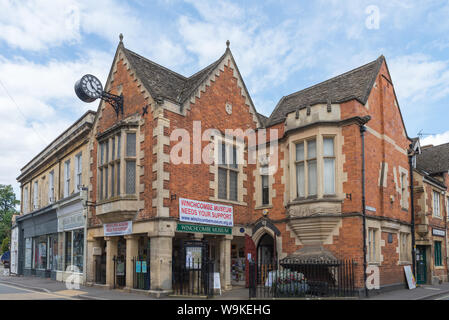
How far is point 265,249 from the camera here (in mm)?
20453

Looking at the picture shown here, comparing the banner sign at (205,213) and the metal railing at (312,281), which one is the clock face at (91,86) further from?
the metal railing at (312,281)

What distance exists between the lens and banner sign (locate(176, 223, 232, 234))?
16.9m

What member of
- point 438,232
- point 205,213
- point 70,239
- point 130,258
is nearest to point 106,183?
point 130,258

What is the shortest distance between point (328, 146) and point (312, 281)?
546 centimetres

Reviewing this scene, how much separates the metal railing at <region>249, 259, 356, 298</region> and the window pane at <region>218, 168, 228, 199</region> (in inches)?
177

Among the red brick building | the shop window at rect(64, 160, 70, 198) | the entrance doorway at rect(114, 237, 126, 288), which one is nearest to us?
the red brick building

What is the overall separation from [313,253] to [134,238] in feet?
24.1

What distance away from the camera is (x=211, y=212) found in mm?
18391

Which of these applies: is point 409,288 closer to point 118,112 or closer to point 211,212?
point 211,212

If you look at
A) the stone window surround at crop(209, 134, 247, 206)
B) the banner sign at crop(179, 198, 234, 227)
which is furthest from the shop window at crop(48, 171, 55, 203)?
the banner sign at crop(179, 198, 234, 227)

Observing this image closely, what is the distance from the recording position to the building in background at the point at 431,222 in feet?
73.9

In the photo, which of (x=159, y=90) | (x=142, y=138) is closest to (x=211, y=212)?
(x=142, y=138)

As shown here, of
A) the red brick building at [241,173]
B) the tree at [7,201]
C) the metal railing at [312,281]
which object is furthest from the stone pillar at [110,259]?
the tree at [7,201]

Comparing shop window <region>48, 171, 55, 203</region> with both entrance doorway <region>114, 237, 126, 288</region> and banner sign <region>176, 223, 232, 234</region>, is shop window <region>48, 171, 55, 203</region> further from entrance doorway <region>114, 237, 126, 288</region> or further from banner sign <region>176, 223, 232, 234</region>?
banner sign <region>176, 223, 232, 234</region>
